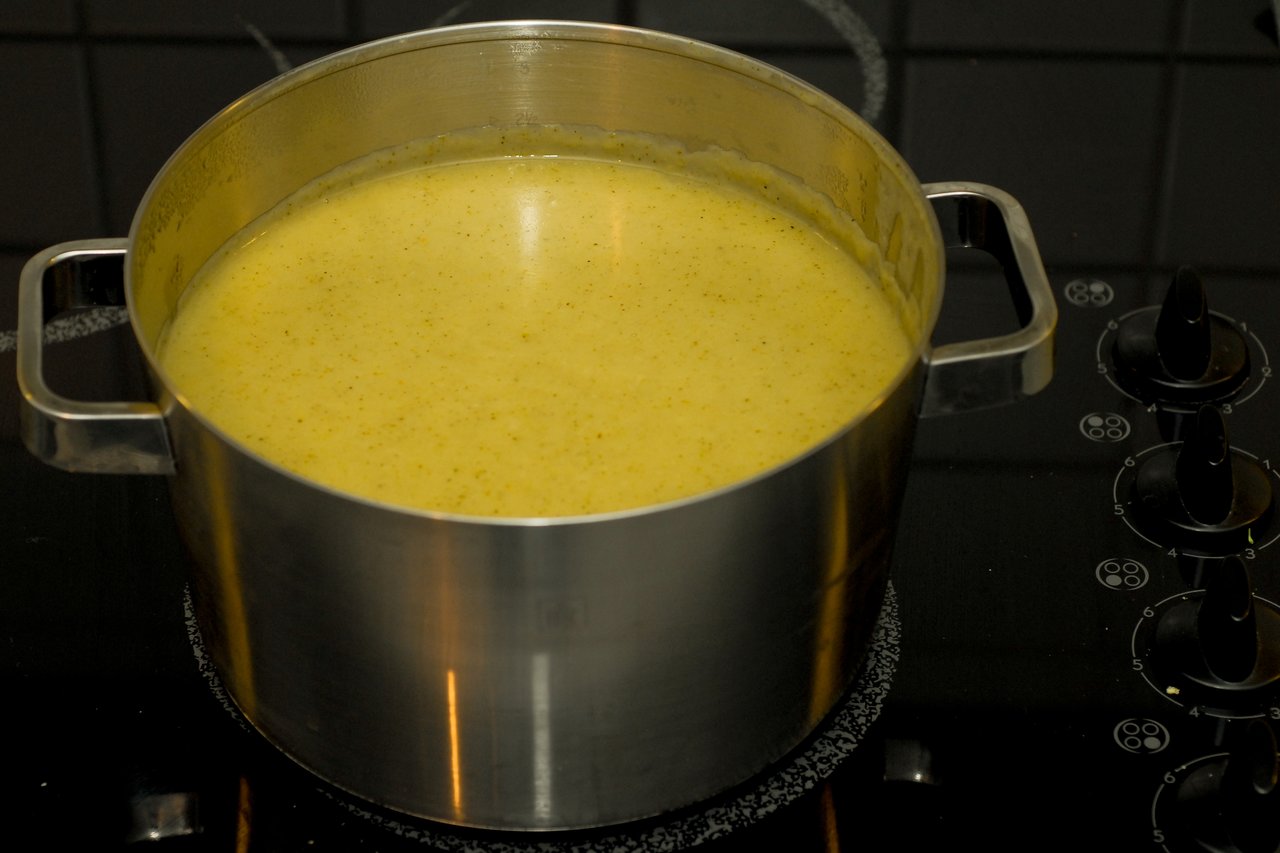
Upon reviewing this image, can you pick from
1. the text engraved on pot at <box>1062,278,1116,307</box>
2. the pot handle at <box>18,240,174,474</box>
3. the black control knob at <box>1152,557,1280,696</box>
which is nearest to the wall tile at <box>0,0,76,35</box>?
the pot handle at <box>18,240,174,474</box>

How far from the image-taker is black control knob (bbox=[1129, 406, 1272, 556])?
82 cm

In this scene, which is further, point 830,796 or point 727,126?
point 727,126

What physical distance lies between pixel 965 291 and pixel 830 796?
0.37 meters

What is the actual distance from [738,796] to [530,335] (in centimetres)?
28

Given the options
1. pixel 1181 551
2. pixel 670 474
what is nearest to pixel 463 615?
pixel 670 474

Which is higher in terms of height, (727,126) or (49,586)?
→ (727,126)

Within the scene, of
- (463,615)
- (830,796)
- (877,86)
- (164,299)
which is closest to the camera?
(463,615)

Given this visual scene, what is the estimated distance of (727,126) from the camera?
3.25 feet

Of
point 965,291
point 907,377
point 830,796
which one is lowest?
point 830,796

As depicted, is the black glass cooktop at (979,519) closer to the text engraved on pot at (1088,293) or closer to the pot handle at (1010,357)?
the text engraved on pot at (1088,293)

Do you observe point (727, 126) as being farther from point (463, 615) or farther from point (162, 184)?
point (463, 615)

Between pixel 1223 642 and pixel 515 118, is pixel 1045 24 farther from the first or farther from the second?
pixel 1223 642

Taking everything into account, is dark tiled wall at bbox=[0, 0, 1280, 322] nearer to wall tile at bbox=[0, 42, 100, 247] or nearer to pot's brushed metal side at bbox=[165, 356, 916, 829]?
wall tile at bbox=[0, 42, 100, 247]

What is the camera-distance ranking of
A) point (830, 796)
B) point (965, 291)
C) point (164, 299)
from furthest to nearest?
1. point (965, 291)
2. point (164, 299)
3. point (830, 796)
